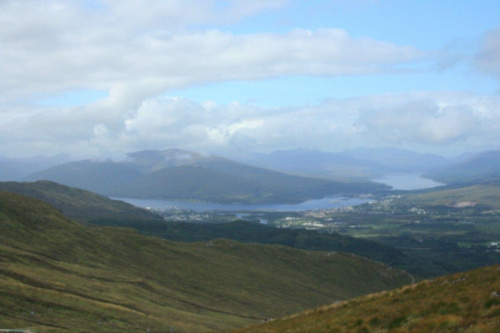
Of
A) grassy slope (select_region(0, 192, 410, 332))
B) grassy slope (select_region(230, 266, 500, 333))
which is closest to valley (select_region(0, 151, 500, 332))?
grassy slope (select_region(230, 266, 500, 333))

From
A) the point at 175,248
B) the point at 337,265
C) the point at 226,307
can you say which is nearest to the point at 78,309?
the point at 226,307

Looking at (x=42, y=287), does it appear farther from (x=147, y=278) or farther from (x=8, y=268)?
(x=147, y=278)

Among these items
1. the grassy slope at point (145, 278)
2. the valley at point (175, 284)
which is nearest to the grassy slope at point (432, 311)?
the valley at point (175, 284)

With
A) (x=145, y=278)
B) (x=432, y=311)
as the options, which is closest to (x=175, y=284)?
(x=145, y=278)

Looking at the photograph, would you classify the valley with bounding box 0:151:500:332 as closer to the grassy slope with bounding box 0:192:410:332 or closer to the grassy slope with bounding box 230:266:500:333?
the grassy slope with bounding box 230:266:500:333

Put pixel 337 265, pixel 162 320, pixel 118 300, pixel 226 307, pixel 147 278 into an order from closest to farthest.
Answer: pixel 162 320 → pixel 118 300 → pixel 226 307 → pixel 147 278 → pixel 337 265

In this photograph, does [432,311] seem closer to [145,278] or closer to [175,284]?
[145,278]
